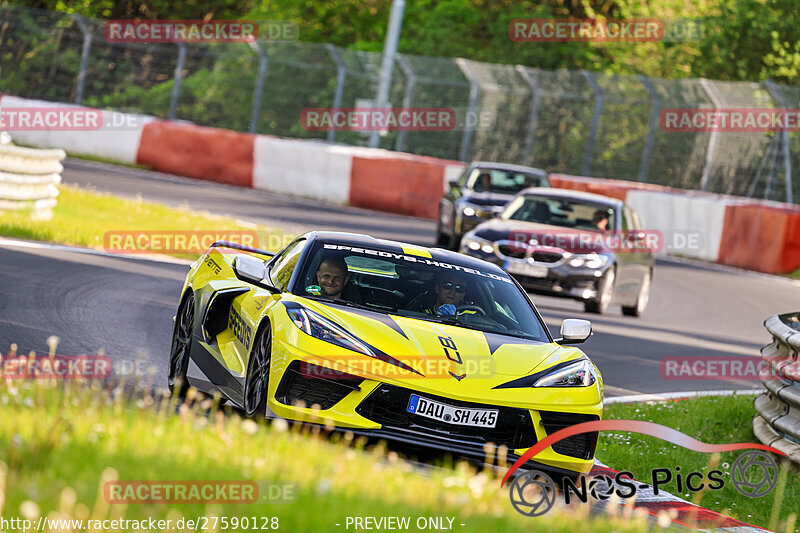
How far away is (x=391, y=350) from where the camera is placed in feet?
24.8

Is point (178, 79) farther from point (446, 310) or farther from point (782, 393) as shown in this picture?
point (782, 393)

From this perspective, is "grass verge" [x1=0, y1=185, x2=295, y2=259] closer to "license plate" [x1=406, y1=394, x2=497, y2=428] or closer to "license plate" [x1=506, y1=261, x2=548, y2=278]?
"license plate" [x1=506, y1=261, x2=548, y2=278]

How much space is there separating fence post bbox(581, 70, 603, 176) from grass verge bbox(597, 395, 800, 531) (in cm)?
1968

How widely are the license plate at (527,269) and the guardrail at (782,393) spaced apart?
6.66 meters

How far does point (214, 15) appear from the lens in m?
54.8

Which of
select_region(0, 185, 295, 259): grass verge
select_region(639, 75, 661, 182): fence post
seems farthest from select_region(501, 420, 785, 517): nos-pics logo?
select_region(639, 75, 661, 182): fence post

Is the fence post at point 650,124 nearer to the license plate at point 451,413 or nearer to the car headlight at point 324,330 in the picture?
the car headlight at point 324,330

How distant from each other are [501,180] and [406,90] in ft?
35.9

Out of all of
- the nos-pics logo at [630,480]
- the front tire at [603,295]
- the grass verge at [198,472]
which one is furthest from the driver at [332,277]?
the front tire at [603,295]

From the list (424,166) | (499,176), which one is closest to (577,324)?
(499,176)

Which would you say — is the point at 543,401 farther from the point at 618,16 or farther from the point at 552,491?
the point at 618,16

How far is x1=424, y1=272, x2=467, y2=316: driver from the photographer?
8.70 m

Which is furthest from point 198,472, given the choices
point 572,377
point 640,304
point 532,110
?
point 532,110

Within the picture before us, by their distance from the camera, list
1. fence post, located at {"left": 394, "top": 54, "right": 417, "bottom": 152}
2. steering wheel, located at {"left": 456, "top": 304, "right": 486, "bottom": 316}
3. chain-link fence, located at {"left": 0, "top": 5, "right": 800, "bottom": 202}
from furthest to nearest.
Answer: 1. fence post, located at {"left": 394, "top": 54, "right": 417, "bottom": 152}
2. chain-link fence, located at {"left": 0, "top": 5, "right": 800, "bottom": 202}
3. steering wheel, located at {"left": 456, "top": 304, "right": 486, "bottom": 316}
